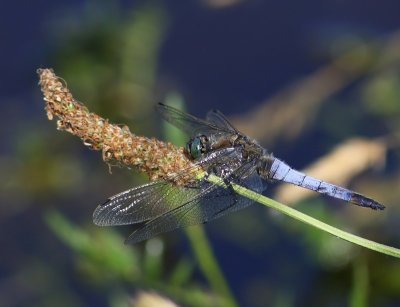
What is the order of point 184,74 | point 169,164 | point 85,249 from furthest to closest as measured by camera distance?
point 184,74
point 85,249
point 169,164

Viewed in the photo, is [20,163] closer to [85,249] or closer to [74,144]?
[74,144]

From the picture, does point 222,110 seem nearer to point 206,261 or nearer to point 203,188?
point 206,261

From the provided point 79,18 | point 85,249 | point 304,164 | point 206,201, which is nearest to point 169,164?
point 206,201

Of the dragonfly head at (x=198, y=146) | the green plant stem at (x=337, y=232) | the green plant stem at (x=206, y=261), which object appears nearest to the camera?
the green plant stem at (x=337, y=232)

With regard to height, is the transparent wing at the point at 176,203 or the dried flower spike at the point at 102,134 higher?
the transparent wing at the point at 176,203

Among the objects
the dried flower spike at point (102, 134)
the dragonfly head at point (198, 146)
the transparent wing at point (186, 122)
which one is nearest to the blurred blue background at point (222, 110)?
the transparent wing at point (186, 122)

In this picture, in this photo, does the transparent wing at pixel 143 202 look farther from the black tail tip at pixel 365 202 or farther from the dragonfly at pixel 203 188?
the black tail tip at pixel 365 202
